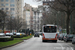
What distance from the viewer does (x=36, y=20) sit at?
17575 cm

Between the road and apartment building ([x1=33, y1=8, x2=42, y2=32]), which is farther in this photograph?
apartment building ([x1=33, y1=8, x2=42, y2=32])

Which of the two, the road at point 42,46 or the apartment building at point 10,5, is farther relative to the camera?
the apartment building at point 10,5

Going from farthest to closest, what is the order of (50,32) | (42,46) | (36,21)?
(36,21)
(50,32)
(42,46)

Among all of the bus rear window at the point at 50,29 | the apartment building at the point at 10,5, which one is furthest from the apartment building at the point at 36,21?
the bus rear window at the point at 50,29

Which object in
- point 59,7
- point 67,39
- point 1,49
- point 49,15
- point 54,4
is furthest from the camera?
point 49,15

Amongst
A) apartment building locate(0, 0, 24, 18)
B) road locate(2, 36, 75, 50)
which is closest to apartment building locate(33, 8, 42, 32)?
apartment building locate(0, 0, 24, 18)

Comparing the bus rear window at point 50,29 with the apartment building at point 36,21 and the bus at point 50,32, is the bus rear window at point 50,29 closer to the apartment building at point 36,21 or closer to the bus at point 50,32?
the bus at point 50,32

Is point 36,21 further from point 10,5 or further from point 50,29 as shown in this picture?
point 50,29

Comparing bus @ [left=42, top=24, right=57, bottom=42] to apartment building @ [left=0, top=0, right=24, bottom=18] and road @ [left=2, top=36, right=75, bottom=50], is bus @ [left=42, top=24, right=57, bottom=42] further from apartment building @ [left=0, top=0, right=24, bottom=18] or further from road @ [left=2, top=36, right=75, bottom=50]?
apartment building @ [left=0, top=0, right=24, bottom=18]

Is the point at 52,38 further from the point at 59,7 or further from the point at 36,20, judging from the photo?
the point at 36,20

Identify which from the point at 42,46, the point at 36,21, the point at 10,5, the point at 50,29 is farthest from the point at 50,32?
the point at 36,21

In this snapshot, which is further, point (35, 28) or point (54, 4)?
point (35, 28)

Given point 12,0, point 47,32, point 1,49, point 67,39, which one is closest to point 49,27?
point 47,32

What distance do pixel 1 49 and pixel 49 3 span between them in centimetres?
2405
